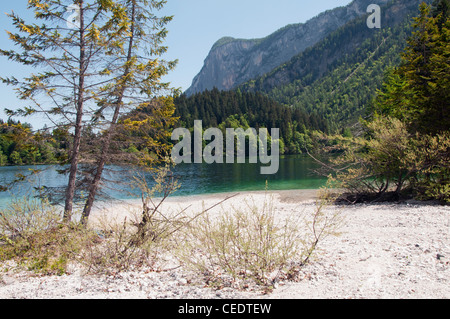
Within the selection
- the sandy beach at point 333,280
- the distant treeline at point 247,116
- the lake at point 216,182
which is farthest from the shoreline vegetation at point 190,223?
the distant treeline at point 247,116

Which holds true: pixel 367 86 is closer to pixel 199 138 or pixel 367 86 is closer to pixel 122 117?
pixel 199 138

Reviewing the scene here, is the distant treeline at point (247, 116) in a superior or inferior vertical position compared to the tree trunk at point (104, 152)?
superior

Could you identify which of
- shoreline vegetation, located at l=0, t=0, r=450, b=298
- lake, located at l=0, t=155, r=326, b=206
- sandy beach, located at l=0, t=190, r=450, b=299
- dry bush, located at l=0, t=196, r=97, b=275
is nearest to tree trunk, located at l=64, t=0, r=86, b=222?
shoreline vegetation, located at l=0, t=0, r=450, b=298

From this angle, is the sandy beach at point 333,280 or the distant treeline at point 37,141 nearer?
the sandy beach at point 333,280

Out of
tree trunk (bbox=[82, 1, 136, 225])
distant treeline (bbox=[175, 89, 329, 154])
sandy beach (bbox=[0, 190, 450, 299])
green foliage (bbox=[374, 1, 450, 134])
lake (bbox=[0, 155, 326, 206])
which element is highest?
distant treeline (bbox=[175, 89, 329, 154])

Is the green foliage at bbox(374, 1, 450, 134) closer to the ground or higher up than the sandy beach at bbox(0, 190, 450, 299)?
higher up

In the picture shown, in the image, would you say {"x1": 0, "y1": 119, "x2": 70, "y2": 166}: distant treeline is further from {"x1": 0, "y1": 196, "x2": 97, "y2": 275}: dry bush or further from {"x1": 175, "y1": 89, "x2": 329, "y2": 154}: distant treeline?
{"x1": 175, "y1": 89, "x2": 329, "y2": 154}: distant treeline

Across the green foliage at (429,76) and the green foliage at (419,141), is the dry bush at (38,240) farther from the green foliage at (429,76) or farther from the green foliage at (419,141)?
the green foliage at (429,76)

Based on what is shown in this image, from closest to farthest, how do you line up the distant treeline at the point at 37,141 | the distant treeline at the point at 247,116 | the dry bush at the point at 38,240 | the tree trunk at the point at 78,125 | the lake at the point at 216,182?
1. the dry bush at the point at 38,240
2. the distant treeline at the point at 37,141
3. the tree trunk at the point at 78,125
4. the lake at the point at 216,182
5. the distant treeline at the point at 247,116

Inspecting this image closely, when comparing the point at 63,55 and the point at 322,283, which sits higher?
the point at 63,55
